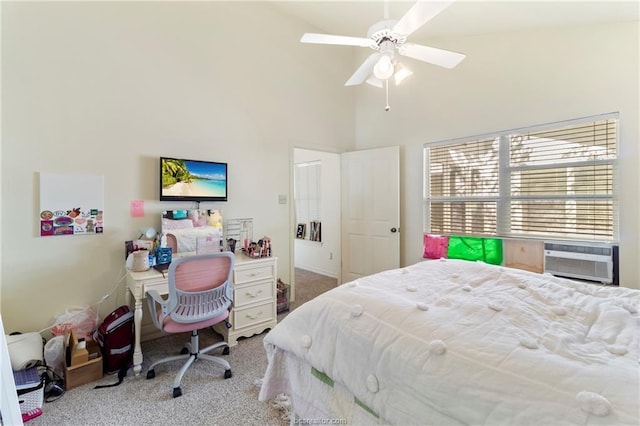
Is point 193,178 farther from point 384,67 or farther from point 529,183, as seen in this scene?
point 529,183

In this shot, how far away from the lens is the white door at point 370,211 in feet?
12.6

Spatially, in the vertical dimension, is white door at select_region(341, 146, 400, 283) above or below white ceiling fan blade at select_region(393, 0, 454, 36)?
below

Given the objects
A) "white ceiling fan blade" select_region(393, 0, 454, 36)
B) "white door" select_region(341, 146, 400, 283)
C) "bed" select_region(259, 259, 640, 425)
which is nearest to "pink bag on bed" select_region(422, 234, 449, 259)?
"white door" select_region(341, 146, 400, 283)

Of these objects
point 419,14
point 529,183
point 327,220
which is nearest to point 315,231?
point 327,220

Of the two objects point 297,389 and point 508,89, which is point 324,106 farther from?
point 297,389

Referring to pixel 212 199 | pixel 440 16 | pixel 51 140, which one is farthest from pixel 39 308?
pixel 440 16

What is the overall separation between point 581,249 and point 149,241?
3.97 metres

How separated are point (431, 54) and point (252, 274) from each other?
2362mm

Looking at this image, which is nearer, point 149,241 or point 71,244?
point 71,244

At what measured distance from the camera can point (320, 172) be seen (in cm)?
509

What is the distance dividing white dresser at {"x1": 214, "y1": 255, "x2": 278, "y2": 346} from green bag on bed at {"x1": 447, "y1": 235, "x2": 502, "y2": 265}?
214cm

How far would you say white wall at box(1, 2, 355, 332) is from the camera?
215 centimetres

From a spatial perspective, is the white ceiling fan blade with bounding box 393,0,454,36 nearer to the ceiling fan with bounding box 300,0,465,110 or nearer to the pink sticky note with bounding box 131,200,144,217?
the ceiling fan with bounding box 300,0,465,110

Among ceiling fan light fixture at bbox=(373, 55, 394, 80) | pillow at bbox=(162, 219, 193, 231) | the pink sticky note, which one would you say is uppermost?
ceiling fan light fixture at bbox=(373, 55, 394, 80)
